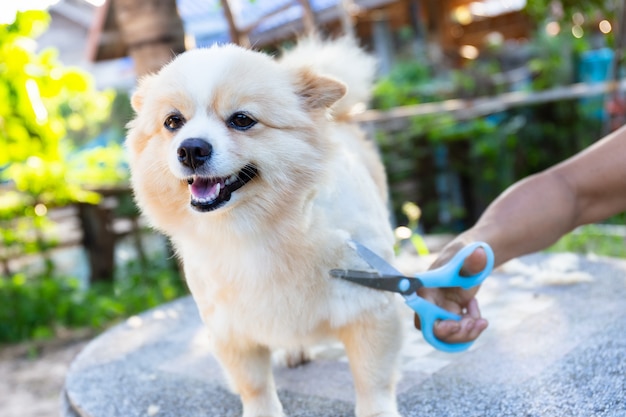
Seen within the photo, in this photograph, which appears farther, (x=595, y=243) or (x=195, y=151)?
(x=595, y=243)

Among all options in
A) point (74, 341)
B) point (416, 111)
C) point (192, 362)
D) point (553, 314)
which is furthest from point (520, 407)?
point (416, 111)

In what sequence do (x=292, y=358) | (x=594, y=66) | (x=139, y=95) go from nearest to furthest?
(x=139, y=95), (x=292, y=358), (x=594, y=66)

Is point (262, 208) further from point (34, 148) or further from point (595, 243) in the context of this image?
point (34, 148)

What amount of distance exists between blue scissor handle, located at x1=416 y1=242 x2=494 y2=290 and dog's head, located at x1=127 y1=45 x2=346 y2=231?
438 millimetres

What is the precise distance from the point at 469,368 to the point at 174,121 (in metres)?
1.19

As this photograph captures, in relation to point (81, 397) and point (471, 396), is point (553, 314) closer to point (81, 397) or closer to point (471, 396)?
point (471, 396)

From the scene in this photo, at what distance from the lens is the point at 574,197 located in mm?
2154

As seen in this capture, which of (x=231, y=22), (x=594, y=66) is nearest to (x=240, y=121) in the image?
(x=231, y=22)

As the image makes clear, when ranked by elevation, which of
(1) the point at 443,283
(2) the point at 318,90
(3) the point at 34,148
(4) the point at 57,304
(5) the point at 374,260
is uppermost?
(2) the point at 318,90

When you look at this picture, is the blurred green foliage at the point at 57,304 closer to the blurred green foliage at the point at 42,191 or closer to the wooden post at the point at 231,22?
the blurred green foliage at the point at 42,191

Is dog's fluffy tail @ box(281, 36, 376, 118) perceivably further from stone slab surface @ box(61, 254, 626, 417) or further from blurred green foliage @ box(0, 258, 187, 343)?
blurred green foliage @ box(0, 258, 187, 343)

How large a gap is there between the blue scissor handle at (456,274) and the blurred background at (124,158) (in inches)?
62.4

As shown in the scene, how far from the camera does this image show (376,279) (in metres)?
1.84

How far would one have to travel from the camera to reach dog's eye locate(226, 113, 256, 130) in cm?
181
